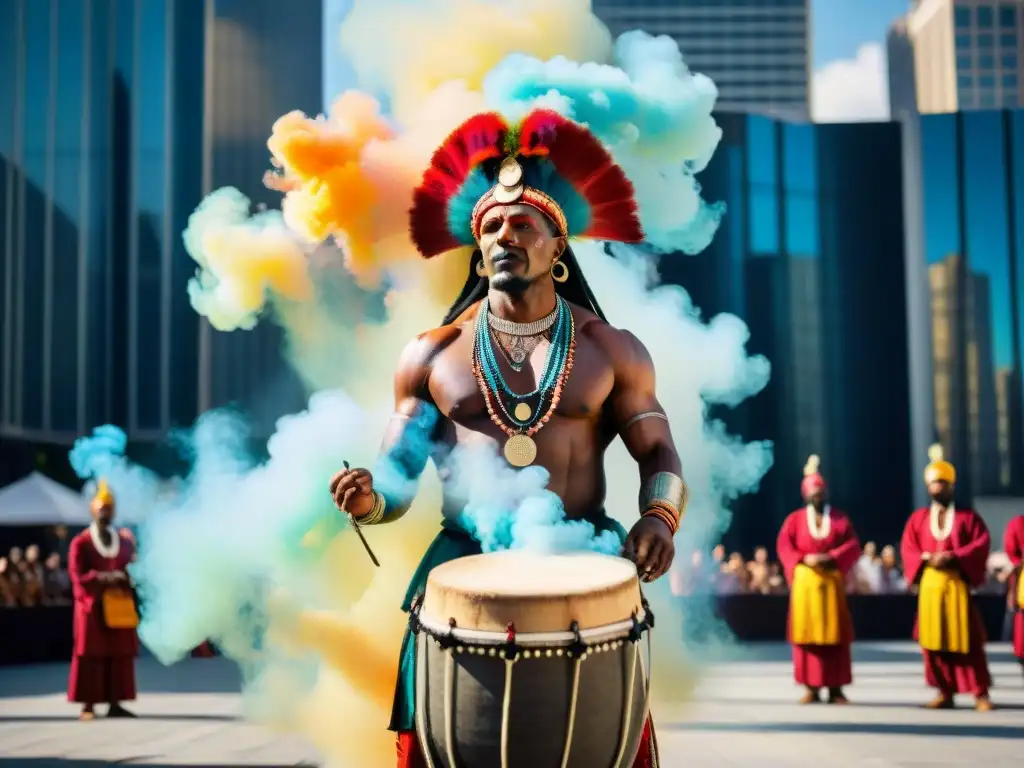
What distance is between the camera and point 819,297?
71.6ft

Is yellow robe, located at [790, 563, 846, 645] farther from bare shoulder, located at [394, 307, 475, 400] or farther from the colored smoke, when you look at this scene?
bare shoulder, located at [394, 307, 475, 400]

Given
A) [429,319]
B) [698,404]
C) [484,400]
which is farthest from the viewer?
[429,319]

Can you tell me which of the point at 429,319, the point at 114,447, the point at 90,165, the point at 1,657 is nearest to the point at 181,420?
the point at 90,165

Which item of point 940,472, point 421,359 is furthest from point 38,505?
point 421,359

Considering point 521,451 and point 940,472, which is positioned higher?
point 521,451

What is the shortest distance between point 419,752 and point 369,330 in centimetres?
212

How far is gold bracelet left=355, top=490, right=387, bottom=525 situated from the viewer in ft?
11.3

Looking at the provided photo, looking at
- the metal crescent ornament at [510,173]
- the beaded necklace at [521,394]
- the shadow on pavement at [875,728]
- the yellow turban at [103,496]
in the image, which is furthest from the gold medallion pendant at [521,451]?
the yellow turban at [103,496]

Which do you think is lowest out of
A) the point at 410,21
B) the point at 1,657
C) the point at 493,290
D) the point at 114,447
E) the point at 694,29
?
the point at 1,657

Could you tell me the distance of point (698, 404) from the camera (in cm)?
477

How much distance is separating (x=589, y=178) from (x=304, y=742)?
4.89m

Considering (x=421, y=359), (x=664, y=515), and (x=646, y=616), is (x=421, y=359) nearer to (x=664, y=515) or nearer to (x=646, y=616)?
(x=664, y=515)

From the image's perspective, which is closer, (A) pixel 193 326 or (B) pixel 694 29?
(A) pixel 193 326

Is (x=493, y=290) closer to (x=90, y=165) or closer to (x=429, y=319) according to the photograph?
(x=429, y=319)
